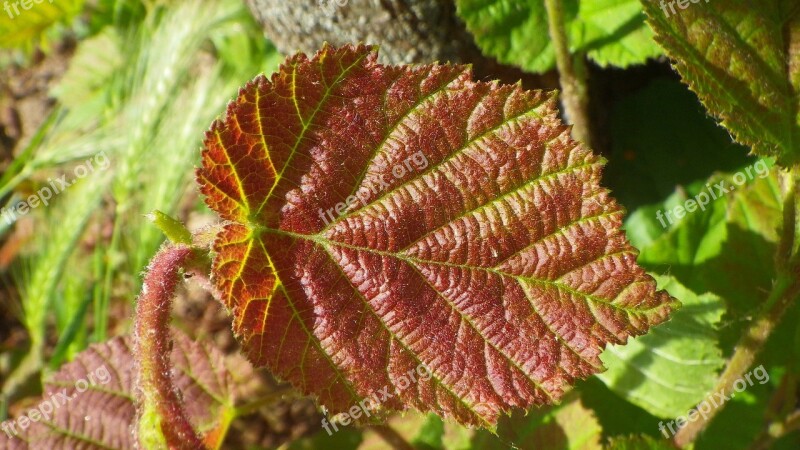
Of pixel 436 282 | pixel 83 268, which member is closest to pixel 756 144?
pixel 436 282

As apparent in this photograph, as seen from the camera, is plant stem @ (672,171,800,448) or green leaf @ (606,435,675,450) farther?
green leaf @ (606,435,675,450)

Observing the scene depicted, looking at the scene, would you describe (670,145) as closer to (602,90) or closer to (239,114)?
(602,90)
